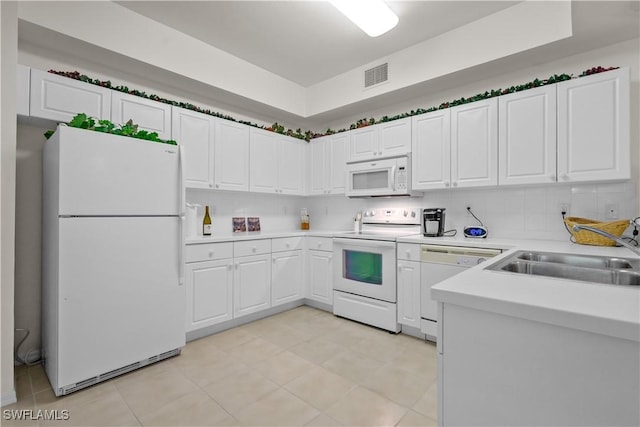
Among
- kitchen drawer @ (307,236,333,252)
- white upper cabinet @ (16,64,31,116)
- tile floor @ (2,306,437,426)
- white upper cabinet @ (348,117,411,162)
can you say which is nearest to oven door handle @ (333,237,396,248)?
kitchen drawer @ (307,236,333,252)

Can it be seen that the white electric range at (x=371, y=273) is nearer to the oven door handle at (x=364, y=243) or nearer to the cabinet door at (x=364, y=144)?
the oven door handle at (x=364, y=243)

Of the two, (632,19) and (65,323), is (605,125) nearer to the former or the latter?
(632,19)

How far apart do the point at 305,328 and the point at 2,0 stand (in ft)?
10.8

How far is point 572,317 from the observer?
0.75 m

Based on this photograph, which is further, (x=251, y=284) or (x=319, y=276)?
(x=319, y=276)

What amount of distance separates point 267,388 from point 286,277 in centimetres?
157

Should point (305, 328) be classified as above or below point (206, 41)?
below

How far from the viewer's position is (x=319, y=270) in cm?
365

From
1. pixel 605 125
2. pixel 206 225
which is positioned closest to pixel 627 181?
pixel 605 125

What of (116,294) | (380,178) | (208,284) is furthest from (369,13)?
(116,294)

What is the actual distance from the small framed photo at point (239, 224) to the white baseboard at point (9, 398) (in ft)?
7.30

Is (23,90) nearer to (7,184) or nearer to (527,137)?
(7,184)

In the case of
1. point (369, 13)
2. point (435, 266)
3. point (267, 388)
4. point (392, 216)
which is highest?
point (369, 13)

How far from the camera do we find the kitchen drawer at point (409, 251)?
285cm
